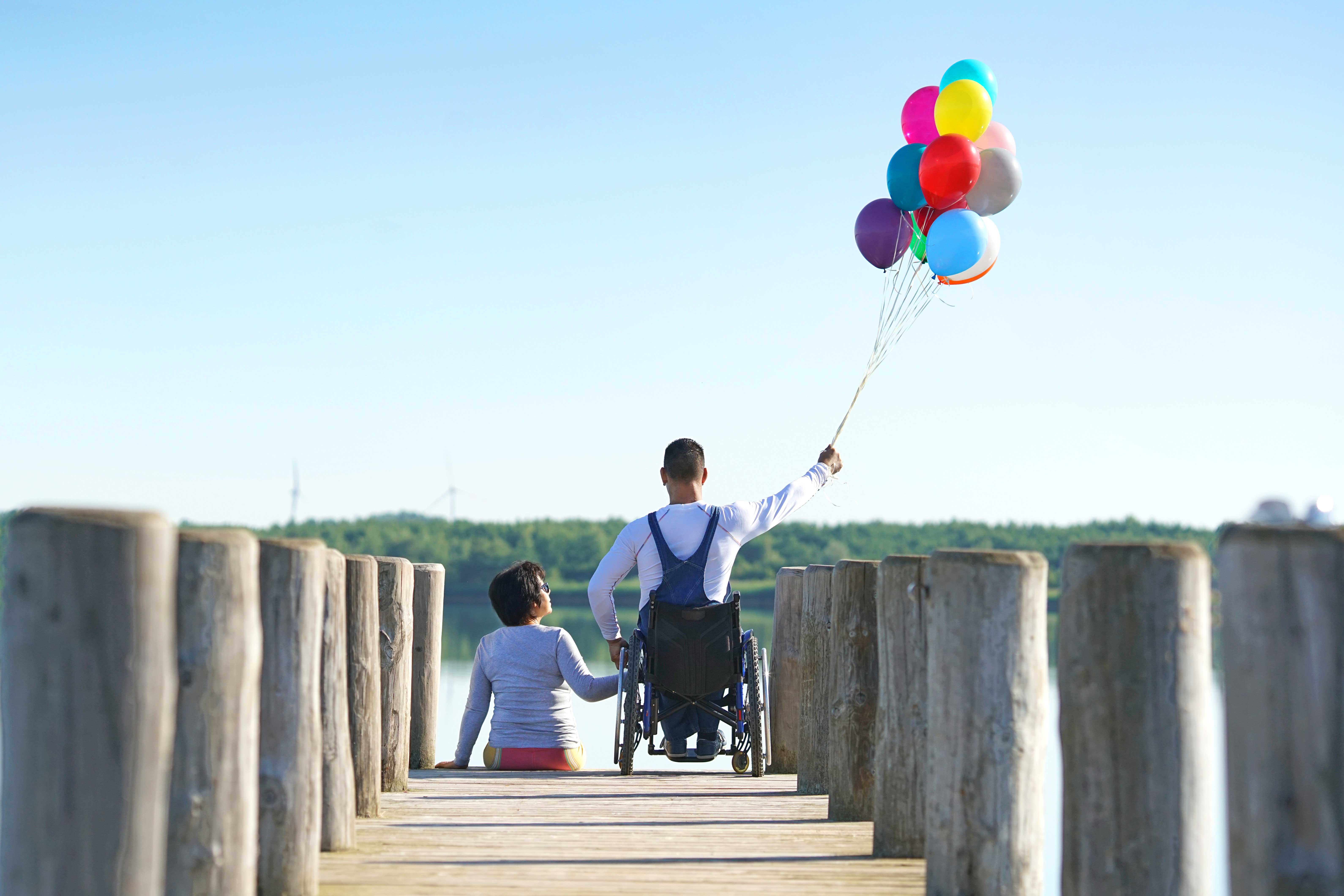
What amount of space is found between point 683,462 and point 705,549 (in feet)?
1.46

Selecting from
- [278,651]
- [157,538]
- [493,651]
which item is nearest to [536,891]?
[278,651]

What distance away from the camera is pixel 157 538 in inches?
88.1

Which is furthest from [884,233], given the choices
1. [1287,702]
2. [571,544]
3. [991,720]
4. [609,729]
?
[571,544]

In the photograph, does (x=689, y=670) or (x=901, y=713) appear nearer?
(x=901, y=713)

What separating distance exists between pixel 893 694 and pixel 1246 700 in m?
1.68

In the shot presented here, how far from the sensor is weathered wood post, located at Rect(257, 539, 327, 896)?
310 centimetres

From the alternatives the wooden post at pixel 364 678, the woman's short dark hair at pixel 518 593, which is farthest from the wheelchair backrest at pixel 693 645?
the wooden post at pixel 364 678

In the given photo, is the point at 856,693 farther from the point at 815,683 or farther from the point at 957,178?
the point at 957,178

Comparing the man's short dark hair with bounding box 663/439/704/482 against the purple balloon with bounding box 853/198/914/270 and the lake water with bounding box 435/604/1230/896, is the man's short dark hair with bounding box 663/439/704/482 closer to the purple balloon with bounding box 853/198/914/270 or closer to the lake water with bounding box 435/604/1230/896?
the lake water with bounding box 435/604/1230/896

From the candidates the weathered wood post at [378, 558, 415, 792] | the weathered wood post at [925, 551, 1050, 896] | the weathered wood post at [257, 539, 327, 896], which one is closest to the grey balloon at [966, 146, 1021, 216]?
the weathered wood post at [378, 558, 415, 792]

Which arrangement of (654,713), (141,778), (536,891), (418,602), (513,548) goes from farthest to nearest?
(513,548) → (418,602) → (654,713) → (536,891) → (141,778)

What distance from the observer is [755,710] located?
578 centimetres

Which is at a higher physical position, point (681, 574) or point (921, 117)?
point (921, 117)

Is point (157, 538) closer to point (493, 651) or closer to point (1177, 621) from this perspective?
point (1177, 621)
